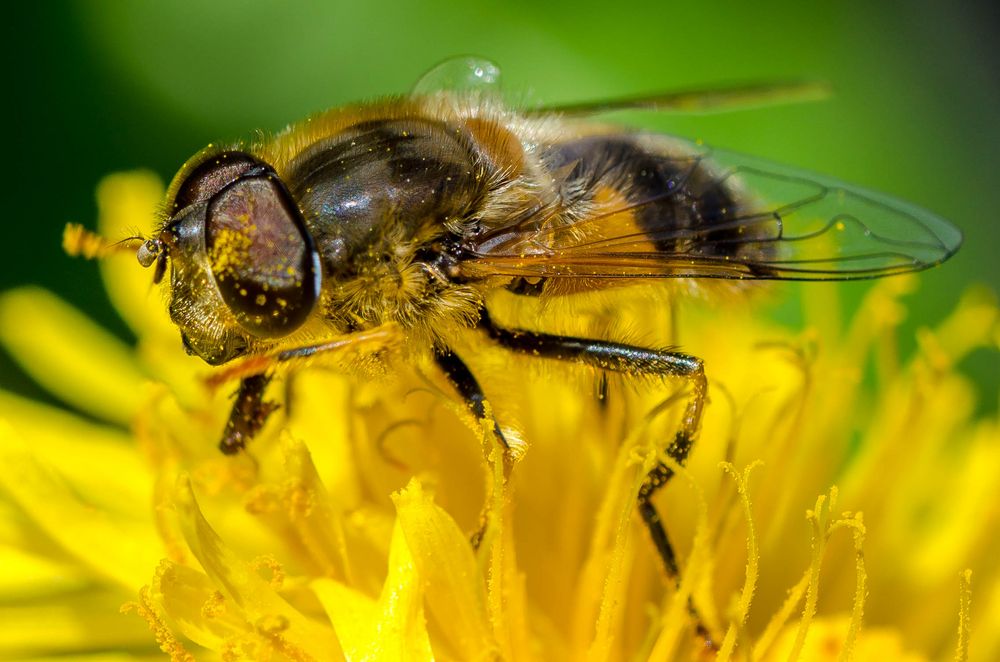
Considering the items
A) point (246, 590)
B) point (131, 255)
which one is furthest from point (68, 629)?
point (131, 255)

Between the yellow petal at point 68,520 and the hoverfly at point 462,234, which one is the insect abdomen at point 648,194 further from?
the yellow petal at point 68,520

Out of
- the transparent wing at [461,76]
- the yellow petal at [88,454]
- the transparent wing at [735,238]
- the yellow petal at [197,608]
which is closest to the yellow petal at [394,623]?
the yellow petal at [197,608]

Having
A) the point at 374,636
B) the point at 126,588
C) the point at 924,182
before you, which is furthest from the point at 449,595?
the point at 924,182

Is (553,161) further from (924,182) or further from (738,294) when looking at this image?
(924,182)

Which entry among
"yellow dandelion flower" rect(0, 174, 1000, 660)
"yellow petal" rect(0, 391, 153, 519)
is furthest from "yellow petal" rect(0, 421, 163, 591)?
"yellow petal" rect(0, 391, 153, 519)

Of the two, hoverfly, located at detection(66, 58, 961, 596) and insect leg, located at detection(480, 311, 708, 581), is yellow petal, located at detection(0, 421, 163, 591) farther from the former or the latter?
insect leg, located at detection(480, 311, 708, 581)

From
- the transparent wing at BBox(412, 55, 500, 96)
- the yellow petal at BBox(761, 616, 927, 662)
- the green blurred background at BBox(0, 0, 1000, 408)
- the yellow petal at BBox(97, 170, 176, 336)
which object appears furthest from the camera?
the green blurred background at BBox(0, 0, 1000, 408)
